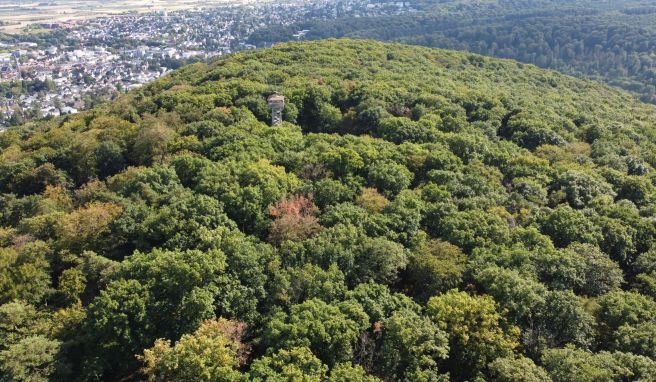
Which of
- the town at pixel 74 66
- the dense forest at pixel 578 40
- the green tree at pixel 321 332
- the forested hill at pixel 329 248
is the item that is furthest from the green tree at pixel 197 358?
the dense forest at pixel 578 40

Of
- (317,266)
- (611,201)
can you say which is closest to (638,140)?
(611,201)

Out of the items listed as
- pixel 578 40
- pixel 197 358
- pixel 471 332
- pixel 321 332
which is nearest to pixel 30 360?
pixel 197 358

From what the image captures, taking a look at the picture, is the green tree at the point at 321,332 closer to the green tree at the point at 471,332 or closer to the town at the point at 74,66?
the green tree at the point at 471,332

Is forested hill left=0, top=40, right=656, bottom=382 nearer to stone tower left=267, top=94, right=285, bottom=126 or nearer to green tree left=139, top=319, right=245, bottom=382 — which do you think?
green tree left=139, top=319, right=245, bottom=382

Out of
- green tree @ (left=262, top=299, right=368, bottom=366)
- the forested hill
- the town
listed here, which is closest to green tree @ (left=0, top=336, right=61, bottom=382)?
the forested hill

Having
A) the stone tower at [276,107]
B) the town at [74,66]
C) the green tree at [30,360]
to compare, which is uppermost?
the stone tower at [276,107]

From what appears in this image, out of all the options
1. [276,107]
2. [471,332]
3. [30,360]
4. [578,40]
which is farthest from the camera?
[578,40]

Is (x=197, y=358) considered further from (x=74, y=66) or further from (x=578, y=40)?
(x=578, y=40)
